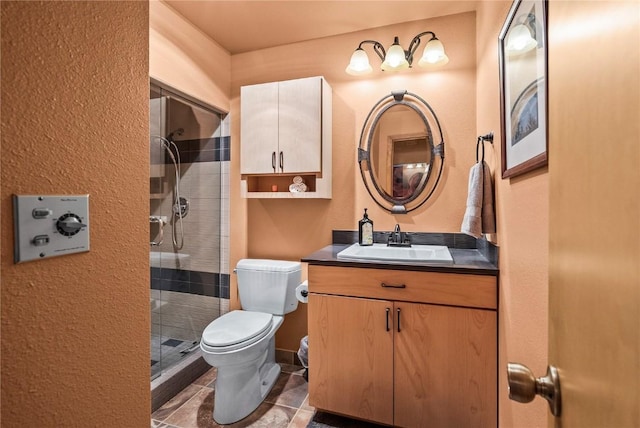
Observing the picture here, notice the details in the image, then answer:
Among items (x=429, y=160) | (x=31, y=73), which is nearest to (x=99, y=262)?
(x=31, y=73)

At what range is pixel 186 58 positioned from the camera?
2137 millimetres

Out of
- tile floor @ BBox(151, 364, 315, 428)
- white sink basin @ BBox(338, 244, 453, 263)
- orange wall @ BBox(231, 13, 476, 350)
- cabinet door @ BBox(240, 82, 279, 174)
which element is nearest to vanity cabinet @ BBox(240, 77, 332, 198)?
cabinet door @ BBox(240, 82, 279, 174)

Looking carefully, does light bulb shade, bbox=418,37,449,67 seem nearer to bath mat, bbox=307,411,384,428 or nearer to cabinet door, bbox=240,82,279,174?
cabinet door, bbox=240,82,279,174

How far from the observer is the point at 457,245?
2.05 metres

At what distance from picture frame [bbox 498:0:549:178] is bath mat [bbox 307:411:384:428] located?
1476mm

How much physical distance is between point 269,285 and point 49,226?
5.49ft

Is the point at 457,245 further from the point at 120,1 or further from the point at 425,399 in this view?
the point at 120,1

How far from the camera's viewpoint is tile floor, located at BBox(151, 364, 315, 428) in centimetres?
175

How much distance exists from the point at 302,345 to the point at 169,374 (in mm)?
861

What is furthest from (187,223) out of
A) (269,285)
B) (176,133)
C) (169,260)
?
→ (269,285)

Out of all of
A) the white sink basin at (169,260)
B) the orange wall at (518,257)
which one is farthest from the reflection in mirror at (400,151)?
the white sink basin at (169,260)

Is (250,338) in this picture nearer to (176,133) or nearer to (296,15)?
(176,133)

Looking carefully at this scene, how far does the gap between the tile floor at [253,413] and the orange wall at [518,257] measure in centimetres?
108

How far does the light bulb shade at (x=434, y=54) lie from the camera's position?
1.96 meters
